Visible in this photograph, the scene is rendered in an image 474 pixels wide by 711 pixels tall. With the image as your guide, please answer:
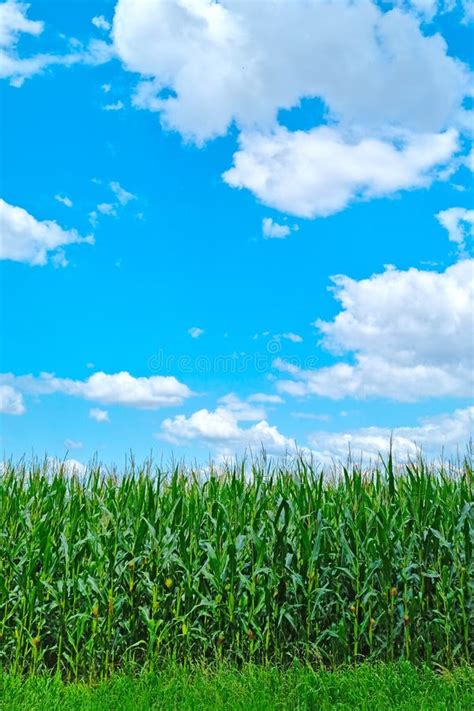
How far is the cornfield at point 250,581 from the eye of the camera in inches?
292

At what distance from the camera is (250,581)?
7.54m

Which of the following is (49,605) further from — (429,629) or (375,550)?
(429,629)

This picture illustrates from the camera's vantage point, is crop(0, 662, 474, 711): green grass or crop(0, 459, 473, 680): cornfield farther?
crop(0, 459, 473, 680): cornfield

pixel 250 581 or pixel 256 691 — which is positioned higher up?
pixel 250 581

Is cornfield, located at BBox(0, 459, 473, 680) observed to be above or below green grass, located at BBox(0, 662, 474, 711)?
above

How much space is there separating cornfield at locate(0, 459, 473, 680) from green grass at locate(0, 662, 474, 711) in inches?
15.7

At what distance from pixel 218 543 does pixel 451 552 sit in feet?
8.66

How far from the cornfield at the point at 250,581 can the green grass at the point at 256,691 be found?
0.40 meters

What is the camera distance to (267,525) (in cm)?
798

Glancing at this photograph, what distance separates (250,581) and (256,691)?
132cm

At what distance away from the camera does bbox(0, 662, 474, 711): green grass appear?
623 centimetres

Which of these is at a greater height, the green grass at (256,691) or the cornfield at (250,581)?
the cornfield at (250,581)

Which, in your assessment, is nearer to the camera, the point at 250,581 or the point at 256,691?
the point at 256,691

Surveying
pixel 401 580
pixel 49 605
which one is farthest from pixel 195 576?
pixel 401 580
